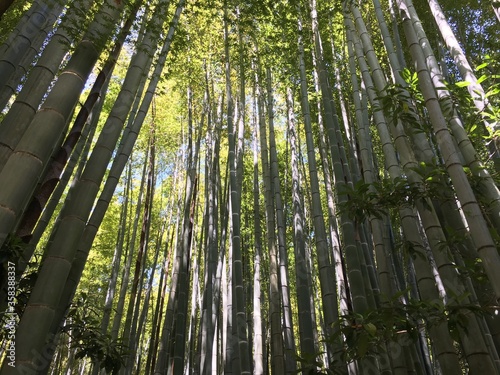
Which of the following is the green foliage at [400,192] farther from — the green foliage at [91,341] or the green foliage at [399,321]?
the green foliage at [91,341]

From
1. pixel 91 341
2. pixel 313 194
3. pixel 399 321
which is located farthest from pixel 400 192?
pixel 91 341

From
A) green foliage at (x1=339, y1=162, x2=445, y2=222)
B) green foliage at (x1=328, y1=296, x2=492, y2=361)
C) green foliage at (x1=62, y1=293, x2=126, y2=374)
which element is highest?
green foliage at (x1=339, y1=162, x2=445, y2=222)

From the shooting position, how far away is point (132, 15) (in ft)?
7.97

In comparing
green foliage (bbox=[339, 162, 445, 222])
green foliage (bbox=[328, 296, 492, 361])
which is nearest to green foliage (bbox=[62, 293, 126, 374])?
green foliage (bbox=[328, 296, 492, 361])

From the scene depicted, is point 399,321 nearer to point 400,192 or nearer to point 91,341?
point 400,192

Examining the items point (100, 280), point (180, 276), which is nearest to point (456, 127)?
point (180, 276)

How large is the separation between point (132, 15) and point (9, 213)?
146 centimetres

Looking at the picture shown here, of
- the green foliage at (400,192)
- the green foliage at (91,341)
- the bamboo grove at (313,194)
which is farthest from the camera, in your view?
the green foliage at (91,341)

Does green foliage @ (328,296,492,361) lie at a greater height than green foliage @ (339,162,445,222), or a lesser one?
lesser

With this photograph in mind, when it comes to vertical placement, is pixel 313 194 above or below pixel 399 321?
above

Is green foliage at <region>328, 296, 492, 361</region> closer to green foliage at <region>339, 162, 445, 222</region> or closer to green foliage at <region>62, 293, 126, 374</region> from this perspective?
green foliage at <region>339, 162, 445, 222</region>

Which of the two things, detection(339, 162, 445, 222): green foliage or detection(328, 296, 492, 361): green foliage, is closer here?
detection(328, 296, 492, 361): green foliage

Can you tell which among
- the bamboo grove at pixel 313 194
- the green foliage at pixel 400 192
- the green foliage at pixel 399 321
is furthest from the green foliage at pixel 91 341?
the green foliage at pixel 400 192

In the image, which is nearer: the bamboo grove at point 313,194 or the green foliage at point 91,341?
the bamboo grove at point 313,194
